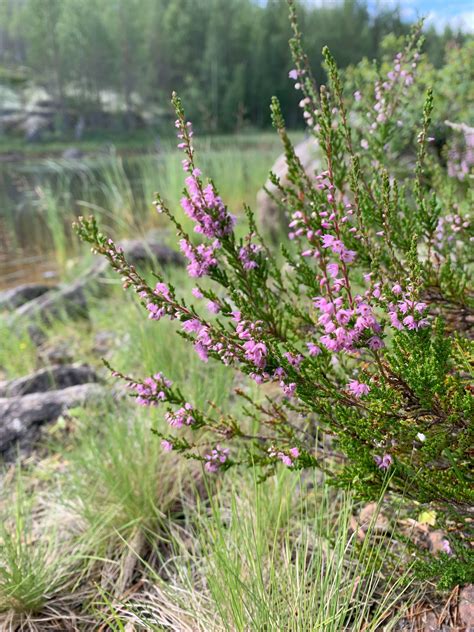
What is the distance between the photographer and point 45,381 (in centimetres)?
397

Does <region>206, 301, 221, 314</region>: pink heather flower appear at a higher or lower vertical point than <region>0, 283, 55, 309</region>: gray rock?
higher

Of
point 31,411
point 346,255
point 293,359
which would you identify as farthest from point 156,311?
point 31,411

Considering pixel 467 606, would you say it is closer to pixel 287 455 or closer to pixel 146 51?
pixel 287 455

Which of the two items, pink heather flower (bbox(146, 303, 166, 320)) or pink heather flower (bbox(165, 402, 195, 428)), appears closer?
pink heather flower (bbox(146, 303, 166, 320))

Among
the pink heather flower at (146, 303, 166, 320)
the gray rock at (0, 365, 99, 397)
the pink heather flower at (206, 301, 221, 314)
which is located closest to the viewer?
the pink heather flower at (146, 303, 166, 320)

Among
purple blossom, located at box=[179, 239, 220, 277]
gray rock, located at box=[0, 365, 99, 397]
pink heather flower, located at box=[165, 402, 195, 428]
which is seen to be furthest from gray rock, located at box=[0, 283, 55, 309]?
purple blossom, located at box=[179, 239, 220, 277]

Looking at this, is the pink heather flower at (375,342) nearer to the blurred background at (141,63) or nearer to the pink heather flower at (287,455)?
the pink heather flower at (287,455)

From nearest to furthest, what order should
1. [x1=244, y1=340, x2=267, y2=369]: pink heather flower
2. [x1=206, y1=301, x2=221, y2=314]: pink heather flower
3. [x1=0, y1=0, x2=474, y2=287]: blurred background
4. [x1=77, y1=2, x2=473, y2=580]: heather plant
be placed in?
[x1=77, y1=2, x2=473, y2=580]: heather plant, [x1=244, y1=340, x2=267, y2=369]: pink heather flower, [x1=206, y1=301, x2=221, y2=314]: pink heather flower, [x1=0, y1=0, x2=474, y2=287]: blurred background

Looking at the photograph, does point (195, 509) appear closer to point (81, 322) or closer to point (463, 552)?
point (463, 552)

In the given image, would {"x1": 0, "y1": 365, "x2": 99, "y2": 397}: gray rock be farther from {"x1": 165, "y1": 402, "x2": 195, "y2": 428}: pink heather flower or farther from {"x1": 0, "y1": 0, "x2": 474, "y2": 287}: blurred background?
{"x1": 0, "y1": 0, "x2": 474, "y2": 287}: blurred background

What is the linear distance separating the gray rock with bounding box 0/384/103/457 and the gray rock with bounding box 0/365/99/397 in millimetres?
449

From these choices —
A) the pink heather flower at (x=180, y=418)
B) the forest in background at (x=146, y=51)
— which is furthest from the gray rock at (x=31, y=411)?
the forest in background at (x=146, y=51)

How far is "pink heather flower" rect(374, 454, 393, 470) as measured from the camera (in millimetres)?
1435

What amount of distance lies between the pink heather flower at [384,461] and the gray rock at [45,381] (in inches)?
115
